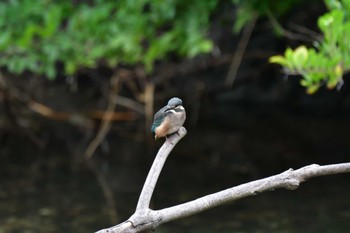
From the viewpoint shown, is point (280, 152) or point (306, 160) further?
point (280, 152)

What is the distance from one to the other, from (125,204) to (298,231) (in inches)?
57.6

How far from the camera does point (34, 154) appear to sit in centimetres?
786

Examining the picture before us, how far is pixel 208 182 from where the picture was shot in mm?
6594

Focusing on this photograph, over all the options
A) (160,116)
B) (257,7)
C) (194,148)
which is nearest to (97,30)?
(257,7)

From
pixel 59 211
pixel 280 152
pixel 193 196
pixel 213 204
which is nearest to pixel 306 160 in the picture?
pixel 280 152

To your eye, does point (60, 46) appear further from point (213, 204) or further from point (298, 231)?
point (213, 204)

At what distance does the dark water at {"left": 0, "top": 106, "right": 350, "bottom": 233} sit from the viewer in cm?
555

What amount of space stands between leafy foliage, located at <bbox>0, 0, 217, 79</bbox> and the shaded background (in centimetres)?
85

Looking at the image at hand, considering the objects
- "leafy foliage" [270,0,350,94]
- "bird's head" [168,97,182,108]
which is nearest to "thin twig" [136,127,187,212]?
"bird's head" [168,97,182,108]

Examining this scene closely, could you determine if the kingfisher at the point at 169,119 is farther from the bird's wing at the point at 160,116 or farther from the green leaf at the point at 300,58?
the green leaf at the point at 300,58

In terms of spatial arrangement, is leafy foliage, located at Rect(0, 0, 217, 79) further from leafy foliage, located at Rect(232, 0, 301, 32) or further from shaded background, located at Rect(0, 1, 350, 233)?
shaded background, located at Rect(0, 1, 350, 233)

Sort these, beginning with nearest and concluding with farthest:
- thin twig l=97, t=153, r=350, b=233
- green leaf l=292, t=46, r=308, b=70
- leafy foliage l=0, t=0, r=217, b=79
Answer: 1. thin twig l=97, t=153, r=350, b=233
2. green leaf l=292, t=46, r=308, b=70
3. leafy foliage l=0, t=0, r=217, b=79

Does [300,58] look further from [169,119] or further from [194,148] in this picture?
[194,148]

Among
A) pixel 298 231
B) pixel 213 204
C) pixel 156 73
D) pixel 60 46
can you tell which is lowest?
pixel 213 204
